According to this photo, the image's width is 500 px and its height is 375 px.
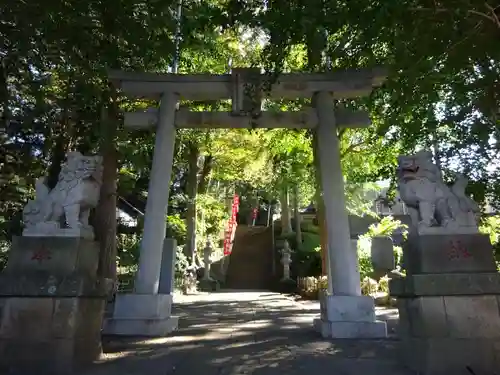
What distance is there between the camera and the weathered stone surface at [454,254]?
3.84 m

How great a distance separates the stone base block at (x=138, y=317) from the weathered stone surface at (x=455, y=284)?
3966 mm

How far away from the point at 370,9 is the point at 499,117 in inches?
160

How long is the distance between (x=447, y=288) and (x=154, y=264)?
175 inches

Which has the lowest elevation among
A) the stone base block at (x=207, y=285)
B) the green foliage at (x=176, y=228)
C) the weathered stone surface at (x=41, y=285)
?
the weathered stone surface at (x=41, y=285)

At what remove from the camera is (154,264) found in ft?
21.0

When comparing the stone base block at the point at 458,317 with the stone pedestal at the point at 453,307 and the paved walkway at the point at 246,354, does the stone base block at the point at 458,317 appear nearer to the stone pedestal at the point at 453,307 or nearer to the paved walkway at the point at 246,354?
the stone pedestal at the point at 453,307

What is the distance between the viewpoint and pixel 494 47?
5.16 meters

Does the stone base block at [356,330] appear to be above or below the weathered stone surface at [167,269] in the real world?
below

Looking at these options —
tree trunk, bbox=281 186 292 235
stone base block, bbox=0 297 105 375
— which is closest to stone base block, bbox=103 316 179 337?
stone base block, bbox=0 297 105 375

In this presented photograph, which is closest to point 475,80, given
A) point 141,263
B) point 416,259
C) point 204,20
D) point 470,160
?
point 470,160

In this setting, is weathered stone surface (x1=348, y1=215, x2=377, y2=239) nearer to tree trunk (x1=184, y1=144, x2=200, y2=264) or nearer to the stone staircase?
tree trunk (x1=184, y1=144, x2=200, y2=264)

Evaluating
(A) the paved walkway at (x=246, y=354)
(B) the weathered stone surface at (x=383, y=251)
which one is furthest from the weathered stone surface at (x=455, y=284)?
(B) the weathered stone surface at (x=383, y=251)

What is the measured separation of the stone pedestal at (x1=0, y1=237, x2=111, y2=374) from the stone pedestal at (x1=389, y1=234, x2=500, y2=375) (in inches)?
136

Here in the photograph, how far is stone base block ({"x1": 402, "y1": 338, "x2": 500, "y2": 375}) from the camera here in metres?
3.56
